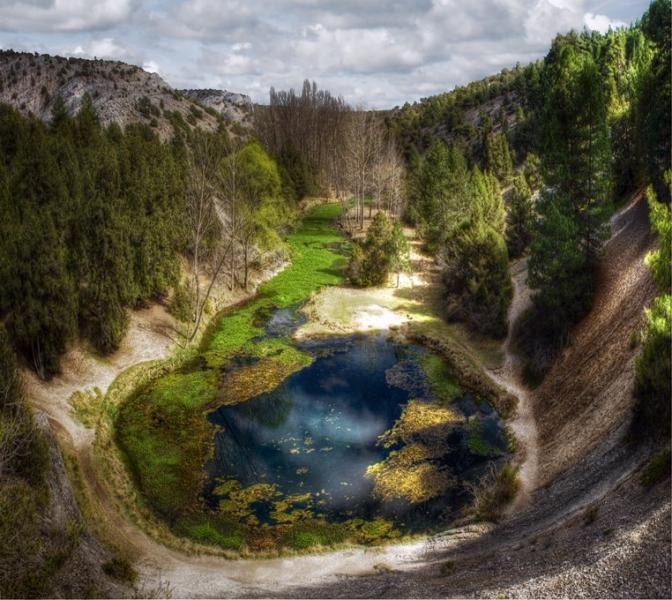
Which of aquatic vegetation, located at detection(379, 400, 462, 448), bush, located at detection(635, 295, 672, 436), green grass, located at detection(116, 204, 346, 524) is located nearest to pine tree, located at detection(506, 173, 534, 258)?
green grass, located at detection(116, 204, 346, 524)

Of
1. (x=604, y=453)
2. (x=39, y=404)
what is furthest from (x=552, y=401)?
(x=39, y=404)

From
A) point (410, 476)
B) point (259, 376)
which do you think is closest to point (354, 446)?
point (410, 476)

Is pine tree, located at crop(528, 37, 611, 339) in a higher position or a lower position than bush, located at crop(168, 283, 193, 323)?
higher

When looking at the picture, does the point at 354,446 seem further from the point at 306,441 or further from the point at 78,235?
the point at 78,235

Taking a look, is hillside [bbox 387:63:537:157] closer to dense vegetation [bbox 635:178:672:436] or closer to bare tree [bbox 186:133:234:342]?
bare tree [bbox 186:133:234:342]

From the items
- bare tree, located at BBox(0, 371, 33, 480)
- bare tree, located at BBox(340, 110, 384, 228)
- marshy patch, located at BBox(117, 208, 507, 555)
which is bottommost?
marshy patch, located at BBox(117, 208, 507, 555)
